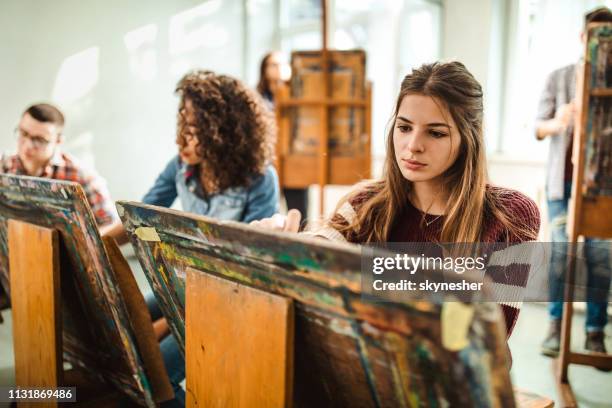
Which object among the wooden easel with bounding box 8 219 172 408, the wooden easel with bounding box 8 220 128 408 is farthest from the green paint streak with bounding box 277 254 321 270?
the wooden easel with bounding box 8 220 128 408

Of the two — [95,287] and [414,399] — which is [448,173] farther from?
[95,287]

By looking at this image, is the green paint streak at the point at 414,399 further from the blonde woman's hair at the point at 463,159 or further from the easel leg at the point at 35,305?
the easel leg at the point at 35,305

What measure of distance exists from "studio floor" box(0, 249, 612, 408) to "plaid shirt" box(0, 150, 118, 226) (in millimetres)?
812

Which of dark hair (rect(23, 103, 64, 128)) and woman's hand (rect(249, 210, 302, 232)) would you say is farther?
dark hair (rect(23, 103, 64, 128))

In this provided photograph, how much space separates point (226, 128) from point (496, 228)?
3.26 feet

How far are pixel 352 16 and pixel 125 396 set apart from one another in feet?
14.0

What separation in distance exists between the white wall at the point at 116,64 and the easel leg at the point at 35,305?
2449 mm

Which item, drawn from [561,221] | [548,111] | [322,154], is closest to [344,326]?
[561,221]

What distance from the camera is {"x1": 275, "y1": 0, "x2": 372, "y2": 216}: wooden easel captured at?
336 centimetres

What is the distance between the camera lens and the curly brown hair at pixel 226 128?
1.84 metres

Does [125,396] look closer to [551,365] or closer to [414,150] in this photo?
[414,150]

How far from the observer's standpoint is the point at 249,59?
4949 mm

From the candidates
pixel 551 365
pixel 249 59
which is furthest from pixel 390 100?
pixel 551 365

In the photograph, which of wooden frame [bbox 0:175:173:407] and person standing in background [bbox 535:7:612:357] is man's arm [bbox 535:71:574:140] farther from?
wooden frame [bbox 0:175:173:407]
